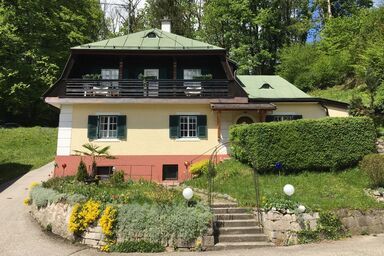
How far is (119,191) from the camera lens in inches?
527

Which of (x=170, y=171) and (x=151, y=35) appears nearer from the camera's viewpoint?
(x=170, y=171)

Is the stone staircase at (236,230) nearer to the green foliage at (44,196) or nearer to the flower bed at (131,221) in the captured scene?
the flower bed at (131,221)

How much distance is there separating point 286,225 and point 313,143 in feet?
17.8

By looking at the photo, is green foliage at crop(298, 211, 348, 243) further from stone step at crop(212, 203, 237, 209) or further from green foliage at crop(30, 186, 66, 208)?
green foliage at crop(30, 186, 66, 208)

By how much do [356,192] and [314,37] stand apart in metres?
32.4

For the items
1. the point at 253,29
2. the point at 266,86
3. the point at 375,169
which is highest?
the point at 253,29

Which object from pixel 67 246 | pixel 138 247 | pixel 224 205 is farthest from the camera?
pixel 224 205

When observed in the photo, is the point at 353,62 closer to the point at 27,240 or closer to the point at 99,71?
the point at 99,71

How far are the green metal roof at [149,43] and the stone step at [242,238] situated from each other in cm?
1210

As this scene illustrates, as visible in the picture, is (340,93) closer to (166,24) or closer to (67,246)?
(166,24)

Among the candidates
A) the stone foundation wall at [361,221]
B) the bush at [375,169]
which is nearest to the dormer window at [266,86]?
the bush at [375,169]

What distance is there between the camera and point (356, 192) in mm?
13148

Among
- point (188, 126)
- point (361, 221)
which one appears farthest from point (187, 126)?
point (361, 221)

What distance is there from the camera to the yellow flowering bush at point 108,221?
10500 millimetres
